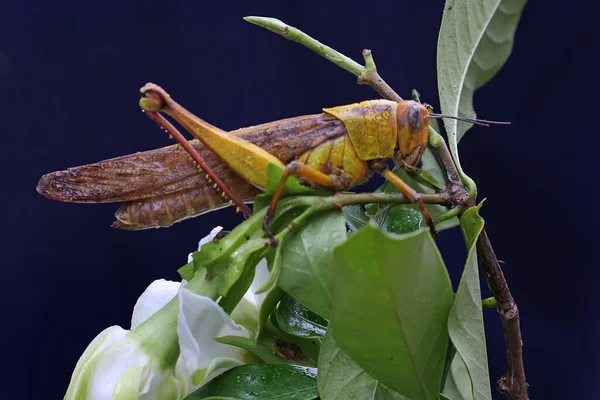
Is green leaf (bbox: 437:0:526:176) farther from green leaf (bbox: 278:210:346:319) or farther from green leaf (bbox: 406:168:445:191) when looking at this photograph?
green leaf (bbox: 278:210:346:319)

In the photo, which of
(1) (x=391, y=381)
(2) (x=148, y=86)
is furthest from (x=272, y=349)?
(2) (x=148, y=86)

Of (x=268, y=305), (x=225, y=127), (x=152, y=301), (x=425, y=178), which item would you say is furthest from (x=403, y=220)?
(x=225, y=127)

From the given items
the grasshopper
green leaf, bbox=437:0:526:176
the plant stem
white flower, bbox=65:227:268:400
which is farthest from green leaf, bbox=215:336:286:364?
green leaf, bbox=437:0:526:176

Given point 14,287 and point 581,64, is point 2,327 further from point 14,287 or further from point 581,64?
point 581,64

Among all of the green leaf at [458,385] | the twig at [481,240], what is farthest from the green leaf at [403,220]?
the green leaf at [458,385]

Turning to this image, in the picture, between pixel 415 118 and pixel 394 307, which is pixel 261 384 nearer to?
pixel 394 307

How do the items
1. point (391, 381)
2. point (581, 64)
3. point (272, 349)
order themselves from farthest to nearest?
point (581, 64) < point (272, 349) < point (391, 381)
